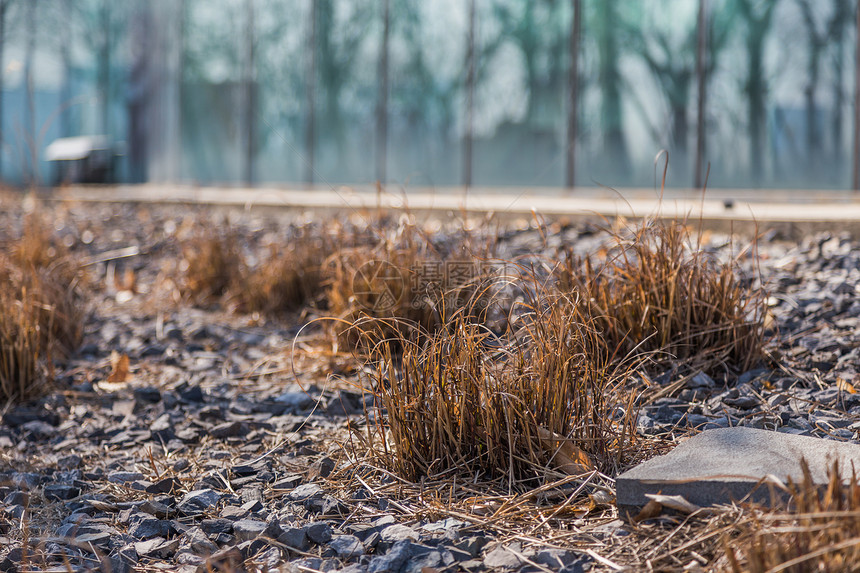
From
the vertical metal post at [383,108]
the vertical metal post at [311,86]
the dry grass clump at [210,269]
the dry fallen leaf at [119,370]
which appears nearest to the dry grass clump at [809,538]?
the dry fallen leaf at [119,370]

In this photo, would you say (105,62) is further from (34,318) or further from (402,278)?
(402,278)

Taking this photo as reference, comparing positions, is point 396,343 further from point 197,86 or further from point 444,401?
point 197,86

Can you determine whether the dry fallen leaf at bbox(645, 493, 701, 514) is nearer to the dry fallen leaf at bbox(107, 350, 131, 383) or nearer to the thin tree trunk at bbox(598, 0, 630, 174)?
the dry fallen leaf at bbox(107, 350, 131, 383)

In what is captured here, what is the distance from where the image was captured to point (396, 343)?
2.62 m

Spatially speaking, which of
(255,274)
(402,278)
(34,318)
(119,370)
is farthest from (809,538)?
(255,274)

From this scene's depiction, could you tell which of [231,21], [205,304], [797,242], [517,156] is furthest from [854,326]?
[231,21]

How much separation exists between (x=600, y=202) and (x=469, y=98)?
10.4 feet

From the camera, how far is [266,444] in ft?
6.91

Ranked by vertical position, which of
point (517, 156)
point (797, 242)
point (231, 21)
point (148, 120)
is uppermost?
point (231, 21)

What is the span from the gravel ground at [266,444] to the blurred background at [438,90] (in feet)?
4.88

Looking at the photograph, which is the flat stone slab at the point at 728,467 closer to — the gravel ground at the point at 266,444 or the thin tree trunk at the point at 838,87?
the gravel ground at the point at 266,444

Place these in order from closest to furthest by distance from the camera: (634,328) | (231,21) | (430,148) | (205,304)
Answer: (634,328) → (205,304) → (430,148) → (231,21)

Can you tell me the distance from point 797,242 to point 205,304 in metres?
2.83

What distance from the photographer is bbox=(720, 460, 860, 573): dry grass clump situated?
1044 millimetres
